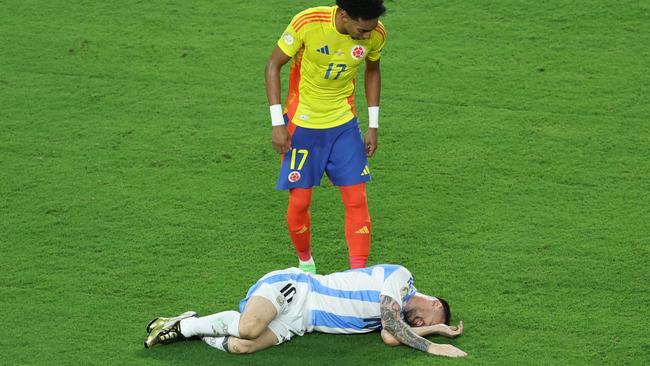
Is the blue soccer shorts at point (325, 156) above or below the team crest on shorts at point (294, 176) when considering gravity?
above

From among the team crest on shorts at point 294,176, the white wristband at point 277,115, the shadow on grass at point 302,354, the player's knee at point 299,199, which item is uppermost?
the white wristband at point 277,115

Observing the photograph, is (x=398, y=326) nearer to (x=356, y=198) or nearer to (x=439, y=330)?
(x=439, y=330)

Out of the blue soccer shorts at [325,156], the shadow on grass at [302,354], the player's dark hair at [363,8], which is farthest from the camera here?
the blue soccer shorts at [325,156]

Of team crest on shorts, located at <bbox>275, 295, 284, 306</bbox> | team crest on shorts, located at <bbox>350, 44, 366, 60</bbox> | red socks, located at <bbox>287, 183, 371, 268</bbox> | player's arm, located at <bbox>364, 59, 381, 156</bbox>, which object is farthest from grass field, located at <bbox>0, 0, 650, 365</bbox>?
team crest on shorts, located at <bbox>350, 44, 366, 60</bbox>

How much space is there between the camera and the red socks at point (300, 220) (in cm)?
605

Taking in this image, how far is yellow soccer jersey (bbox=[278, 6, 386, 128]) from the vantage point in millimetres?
5699

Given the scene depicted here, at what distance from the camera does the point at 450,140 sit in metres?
7.50

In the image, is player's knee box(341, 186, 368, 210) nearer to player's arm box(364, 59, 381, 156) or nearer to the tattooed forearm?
player's arm box(364, 59, 381, 156)

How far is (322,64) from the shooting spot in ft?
19.0

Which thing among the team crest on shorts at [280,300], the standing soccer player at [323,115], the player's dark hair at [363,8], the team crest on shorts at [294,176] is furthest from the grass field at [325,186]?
the player's dark hair at [363,8]

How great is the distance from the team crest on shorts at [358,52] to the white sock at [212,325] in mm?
1407

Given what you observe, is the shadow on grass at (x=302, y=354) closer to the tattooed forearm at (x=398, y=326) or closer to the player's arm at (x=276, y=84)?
the tattooed forearm at (x=398, y=326)

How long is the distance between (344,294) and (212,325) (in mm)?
666

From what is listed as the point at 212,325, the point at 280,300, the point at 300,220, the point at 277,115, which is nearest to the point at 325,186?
the point at 300,220
